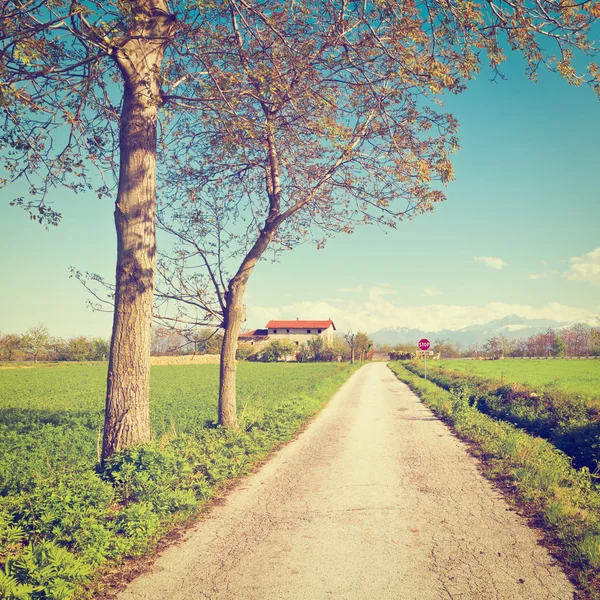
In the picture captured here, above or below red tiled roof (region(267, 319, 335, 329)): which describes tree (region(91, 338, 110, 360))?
below

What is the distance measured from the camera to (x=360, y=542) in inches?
200

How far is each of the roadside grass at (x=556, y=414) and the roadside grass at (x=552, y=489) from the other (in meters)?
0.50

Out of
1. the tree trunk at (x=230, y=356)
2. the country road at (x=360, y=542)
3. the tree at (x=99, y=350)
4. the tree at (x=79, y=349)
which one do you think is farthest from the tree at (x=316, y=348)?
the country road at (x=360, y=542)

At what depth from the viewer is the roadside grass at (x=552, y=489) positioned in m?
4.54

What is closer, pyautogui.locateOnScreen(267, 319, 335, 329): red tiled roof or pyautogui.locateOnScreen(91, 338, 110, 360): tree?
pyautogui.locateOnScreen(91, 338, 110, 360): tree

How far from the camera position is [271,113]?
9758mm

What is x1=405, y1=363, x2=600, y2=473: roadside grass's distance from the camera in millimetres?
9344

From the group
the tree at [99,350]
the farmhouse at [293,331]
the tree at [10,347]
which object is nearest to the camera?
the tree at [10,347]

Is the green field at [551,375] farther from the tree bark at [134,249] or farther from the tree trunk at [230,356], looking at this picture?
the tree bark at [134,249]

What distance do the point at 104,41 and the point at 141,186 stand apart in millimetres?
2162

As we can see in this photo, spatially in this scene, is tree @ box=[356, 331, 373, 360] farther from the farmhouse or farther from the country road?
the country road

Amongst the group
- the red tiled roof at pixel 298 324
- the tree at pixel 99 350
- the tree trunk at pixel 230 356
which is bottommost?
the tree at pixel 99 350

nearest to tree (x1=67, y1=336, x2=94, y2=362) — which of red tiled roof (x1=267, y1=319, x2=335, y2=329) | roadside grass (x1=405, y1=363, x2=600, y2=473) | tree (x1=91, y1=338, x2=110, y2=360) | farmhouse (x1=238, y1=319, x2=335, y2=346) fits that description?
tree (x1=91, y1=338, x2=110, y2=360)

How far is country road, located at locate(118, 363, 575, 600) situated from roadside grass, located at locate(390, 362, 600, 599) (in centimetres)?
26
